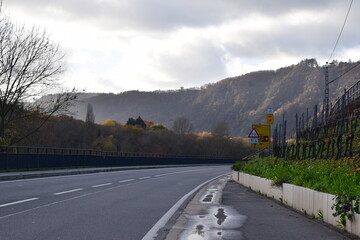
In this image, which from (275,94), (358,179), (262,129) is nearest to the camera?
(358,179)

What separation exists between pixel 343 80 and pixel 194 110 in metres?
78.7

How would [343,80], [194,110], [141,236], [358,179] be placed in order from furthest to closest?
[194,110] → [343,80] → [358,179] → [141,236]

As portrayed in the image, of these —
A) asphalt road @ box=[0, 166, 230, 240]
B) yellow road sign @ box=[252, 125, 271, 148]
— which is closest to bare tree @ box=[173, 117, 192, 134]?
yellow road sign @ box=[252, 125, 271, 148]

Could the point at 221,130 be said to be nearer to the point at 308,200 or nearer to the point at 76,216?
the point at 308,200

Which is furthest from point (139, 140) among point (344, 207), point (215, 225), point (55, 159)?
point (344, 207)

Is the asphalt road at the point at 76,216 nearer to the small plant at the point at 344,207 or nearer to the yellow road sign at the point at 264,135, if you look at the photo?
the small plant at the point at 344,207

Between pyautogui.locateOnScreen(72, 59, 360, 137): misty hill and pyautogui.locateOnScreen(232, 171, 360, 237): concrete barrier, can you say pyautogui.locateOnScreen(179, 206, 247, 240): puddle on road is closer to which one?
pyautogui.locateOnScreen(232, 171, 360, 237): concrete barrier

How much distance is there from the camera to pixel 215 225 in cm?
909

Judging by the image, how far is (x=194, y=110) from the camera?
643 ft

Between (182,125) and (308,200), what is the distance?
16618 cm

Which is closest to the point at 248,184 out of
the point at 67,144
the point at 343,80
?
the point at 67,144

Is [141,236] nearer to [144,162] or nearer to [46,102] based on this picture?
[46,102]

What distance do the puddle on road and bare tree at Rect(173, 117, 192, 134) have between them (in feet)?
533

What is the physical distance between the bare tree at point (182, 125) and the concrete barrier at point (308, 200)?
158 meters
